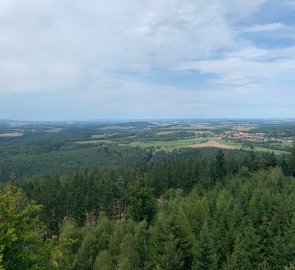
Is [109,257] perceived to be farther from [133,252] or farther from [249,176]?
[249,176]

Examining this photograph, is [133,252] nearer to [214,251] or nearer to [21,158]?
[214,251]

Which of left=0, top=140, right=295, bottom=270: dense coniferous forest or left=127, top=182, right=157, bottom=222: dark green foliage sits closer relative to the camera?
left=0, top=140, right=295, bottom=270: dense coniferous forest

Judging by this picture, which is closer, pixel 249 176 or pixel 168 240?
pixel 168 240

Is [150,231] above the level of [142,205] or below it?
below

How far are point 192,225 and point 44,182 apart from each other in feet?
171

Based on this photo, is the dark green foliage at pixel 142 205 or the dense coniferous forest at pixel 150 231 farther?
the dark green foliage at pixel 142 205

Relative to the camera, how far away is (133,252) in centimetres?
4050

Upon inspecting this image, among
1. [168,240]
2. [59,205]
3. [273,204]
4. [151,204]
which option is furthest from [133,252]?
[59,205]

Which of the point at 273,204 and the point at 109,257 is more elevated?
the point at 273,204

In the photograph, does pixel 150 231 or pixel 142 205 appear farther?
pixel 142 205

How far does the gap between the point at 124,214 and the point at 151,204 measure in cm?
2598

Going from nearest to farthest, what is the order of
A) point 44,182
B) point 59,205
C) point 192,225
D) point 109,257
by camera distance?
point 109,257 → point 192,225 → point 59,205 → point 44,182

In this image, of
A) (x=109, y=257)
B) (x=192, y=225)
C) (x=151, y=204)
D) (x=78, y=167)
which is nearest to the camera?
(x=109, y=257)

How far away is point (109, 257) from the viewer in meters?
40.3
